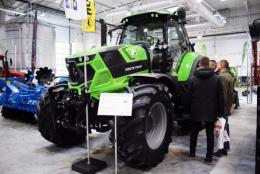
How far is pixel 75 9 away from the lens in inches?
139

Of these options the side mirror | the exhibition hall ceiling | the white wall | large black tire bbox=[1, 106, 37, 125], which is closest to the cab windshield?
the side mirror

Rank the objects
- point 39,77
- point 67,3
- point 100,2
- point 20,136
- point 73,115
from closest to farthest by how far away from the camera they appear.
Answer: point 67,3 → point 73,115 → point 20,136 → point 39,77 → point 100,2

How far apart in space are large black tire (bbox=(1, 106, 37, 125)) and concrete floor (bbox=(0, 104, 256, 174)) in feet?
2.77

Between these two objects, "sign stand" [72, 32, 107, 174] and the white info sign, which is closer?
the white info sign

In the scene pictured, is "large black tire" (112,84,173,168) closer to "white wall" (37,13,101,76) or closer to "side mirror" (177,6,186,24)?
"side mirror" (177,6,186,24)

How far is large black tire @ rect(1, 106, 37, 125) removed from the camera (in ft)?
21.4

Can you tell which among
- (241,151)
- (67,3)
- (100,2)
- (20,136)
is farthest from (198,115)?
(100,2)

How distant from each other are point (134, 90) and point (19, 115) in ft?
16.1

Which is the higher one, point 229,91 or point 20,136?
point 229,91

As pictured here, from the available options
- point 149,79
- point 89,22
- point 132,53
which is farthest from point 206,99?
point 89,22

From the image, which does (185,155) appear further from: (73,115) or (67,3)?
(67,3)

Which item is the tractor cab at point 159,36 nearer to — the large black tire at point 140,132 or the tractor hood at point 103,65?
the tractor hood at point 103,65

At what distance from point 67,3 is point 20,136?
3189 millimetres

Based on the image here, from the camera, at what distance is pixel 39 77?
8.78 m
